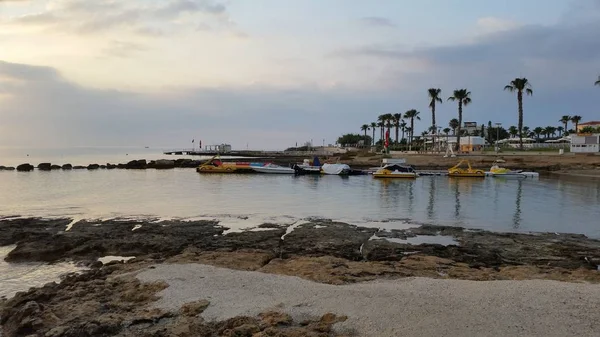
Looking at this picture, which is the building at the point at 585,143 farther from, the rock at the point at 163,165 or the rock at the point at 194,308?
the rock at the point at 194,308

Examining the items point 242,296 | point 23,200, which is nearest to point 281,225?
point 242,296

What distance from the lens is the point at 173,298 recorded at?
868cm

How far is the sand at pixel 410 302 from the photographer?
687 cm

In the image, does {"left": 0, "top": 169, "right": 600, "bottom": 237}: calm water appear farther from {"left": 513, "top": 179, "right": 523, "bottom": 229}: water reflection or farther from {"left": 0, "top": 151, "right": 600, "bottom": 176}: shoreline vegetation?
{"left": 0, "top": 151, "right": 600, "bottom": 176}: shoreline vegetation

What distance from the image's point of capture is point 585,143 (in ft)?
228

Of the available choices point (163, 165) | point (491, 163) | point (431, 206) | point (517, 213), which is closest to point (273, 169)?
point (163, 165)

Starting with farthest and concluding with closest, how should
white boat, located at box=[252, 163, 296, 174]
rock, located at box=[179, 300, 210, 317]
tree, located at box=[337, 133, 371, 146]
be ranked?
tree, located at box=[337, 133, 371, 146]
white boat, located at box=[252, 163, 296, 174]
rock, located at box=[179, 300, 210, 317]

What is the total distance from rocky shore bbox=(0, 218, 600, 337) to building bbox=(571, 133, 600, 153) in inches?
2470

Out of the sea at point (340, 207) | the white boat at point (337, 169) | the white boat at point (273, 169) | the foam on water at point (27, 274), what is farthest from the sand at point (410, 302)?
the white boat at point (273, 169)

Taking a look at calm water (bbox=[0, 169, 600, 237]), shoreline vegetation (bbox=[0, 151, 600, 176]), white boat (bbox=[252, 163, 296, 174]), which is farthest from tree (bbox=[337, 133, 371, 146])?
calm water (bbox=[0, 169, 600, 237])

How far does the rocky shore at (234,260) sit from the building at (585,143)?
62730 millimetres

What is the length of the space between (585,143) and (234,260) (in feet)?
243

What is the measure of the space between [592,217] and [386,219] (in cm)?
1073

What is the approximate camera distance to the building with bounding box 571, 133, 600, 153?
68438 millimetres
